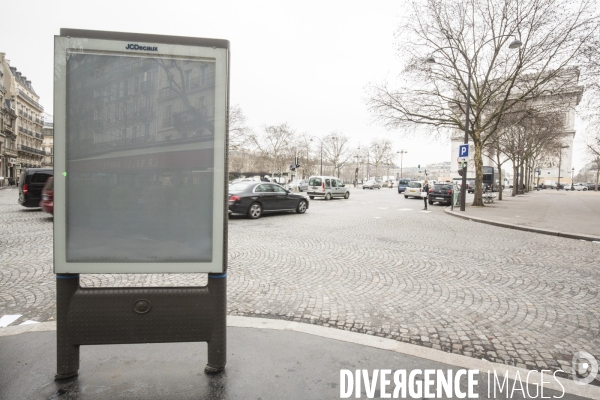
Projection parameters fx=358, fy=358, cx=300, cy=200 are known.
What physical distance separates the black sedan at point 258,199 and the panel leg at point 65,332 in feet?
33.9

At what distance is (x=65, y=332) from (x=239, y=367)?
1240 mm

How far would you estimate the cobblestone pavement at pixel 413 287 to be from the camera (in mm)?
3535

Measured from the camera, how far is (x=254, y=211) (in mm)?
13602

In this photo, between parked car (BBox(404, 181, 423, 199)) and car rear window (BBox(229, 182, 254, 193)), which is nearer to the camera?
car rear window (BBox(229, 182, 254, 193))

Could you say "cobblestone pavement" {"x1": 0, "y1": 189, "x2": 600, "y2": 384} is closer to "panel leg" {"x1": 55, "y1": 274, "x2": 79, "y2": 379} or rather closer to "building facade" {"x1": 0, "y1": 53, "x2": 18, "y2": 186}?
"panel leg" {"x1": 55, "y1": 274, "x2": 79, "y2": 379}

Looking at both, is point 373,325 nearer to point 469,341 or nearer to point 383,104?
point 469,341

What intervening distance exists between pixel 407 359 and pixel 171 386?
1836mm

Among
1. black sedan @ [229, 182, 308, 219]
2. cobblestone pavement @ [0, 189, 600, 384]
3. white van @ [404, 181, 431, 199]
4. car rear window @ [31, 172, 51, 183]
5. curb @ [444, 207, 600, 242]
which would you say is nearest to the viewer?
cobblestone pavement @ [0, 189, 600, 384]

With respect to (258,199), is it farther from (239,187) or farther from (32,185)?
(32,185)

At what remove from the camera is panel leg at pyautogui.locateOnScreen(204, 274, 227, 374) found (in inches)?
101

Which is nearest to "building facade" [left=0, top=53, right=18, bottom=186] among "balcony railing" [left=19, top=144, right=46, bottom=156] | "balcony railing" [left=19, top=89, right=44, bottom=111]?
"balcony railing" [left=19, top=144, right=46, bottom=156]

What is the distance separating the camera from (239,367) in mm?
2736

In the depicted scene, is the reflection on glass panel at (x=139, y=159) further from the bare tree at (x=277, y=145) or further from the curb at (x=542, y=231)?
the bare tree at (x=277, y=145)

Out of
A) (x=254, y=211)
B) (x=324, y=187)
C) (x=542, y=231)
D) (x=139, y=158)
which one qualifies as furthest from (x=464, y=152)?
(x=139, y=158)
